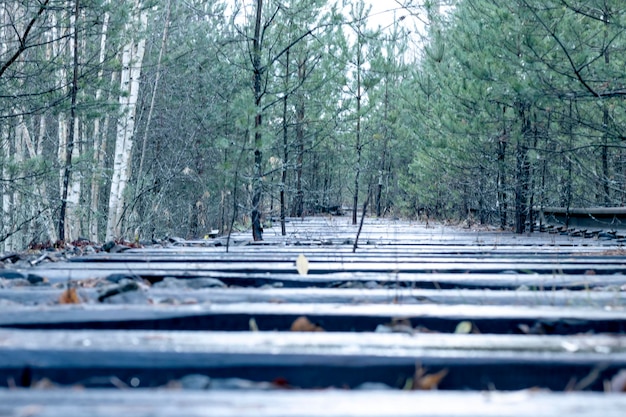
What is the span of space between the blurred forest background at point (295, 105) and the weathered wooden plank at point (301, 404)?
312cm

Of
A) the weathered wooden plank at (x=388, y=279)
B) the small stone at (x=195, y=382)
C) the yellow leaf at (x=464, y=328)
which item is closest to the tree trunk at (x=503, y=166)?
the weathered wooden plank at (x=388, y=279)

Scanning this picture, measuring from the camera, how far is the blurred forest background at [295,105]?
20.0 feet

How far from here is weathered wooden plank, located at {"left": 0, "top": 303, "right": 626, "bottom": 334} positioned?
1707mm

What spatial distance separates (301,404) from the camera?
1.04 m

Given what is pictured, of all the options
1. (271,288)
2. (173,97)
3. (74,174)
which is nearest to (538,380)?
(271,288)

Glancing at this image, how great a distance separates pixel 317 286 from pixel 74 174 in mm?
9159

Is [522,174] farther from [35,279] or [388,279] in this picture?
[35,279]

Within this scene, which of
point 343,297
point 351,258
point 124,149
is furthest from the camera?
point 124,149

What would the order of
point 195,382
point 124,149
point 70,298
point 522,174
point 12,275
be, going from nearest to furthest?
point 195,382 < point 70,298 < point 12,275 < point 522,174 < point 124,149

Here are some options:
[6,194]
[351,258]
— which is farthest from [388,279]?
[6,194]

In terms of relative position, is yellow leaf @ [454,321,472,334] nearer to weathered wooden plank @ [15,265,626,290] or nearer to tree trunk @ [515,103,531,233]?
weathered wooden plank @ [15,265,626,290]

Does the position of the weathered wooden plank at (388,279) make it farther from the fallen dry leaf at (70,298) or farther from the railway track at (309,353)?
the fallen dry leaf at (70,298)

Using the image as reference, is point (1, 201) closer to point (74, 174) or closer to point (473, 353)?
point (74, 174)

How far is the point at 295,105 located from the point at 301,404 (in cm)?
1398
